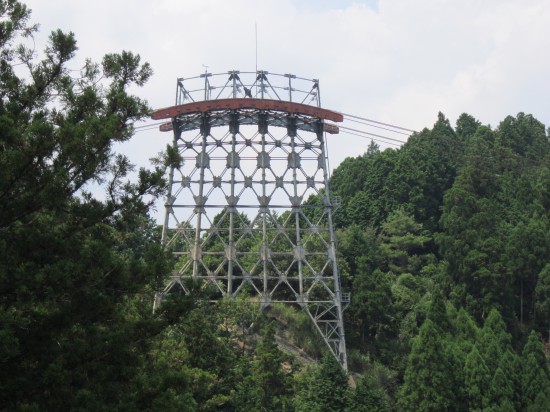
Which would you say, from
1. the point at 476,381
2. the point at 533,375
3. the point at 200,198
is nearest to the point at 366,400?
the point at 476,381

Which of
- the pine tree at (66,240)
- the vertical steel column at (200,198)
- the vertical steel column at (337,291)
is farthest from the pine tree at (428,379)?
the pine tree at (66,240)

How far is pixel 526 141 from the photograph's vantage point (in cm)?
4612

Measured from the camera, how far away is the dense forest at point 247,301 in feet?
29.4

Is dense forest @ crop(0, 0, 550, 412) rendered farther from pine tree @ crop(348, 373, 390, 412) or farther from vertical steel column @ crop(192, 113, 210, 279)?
vertical steel column @ crop(192, 113, 210, 279)

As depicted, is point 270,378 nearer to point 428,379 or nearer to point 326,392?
point 326,392

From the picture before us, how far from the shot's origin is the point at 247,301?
71.9 feet

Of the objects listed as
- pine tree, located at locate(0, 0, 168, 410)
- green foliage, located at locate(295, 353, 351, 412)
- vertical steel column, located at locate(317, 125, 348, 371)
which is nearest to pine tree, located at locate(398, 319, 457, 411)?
vertical steel column, located at locate(317, 125, 348, 371)

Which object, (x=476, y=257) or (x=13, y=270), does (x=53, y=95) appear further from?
(x=476, y=257)

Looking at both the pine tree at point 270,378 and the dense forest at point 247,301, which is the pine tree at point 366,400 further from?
the pine tree at point 270,378

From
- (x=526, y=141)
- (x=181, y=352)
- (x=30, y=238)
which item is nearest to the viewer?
(x=30, y=238)

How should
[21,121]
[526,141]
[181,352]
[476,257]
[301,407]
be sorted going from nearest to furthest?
[21,121] → [181,352] → [301,407] → [476,257] → [526,141]

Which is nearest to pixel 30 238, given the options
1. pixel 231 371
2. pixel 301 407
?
pixel 231 371

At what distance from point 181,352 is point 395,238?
71.0 feet

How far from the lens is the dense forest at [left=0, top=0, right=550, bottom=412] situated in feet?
29.4
